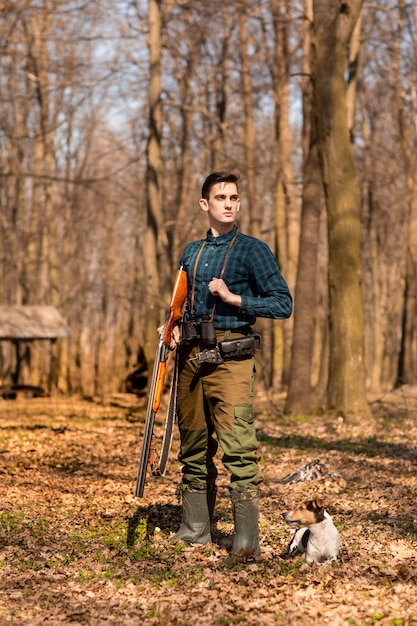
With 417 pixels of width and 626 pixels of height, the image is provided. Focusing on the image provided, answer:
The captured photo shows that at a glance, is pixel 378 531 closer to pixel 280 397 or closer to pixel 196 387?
pixel 196 387

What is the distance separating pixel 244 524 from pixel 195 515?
0.51m

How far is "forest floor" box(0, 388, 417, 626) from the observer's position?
4.54 m

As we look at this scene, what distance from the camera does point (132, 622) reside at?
4352mm

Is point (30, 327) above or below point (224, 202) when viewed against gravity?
below

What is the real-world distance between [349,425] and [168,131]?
57.0 feet

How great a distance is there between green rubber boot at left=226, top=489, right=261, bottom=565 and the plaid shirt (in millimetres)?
1080

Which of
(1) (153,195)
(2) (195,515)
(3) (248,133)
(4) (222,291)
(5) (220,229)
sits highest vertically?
(3) (248,133)

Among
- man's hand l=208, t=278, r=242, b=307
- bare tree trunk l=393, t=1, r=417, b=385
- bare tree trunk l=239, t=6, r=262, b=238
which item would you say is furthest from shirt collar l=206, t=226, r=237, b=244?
bare tree trunk l=393, t=1, r=417, b=385

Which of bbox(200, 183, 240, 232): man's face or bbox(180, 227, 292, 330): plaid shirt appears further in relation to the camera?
bbox(200, 183, 240, 232): man's face

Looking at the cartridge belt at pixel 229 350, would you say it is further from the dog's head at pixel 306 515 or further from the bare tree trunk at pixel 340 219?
the bare tree trunk at pixel 340 219

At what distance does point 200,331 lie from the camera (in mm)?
5258

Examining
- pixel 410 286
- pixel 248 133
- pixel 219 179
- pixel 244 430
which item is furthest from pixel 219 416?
pixel 248 133

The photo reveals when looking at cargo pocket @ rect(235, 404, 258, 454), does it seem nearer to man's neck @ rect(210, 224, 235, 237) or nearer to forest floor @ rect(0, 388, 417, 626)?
forest floor @ rect(0, 388, 417, 626)

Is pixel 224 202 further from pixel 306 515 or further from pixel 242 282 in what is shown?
pixel 306 515
